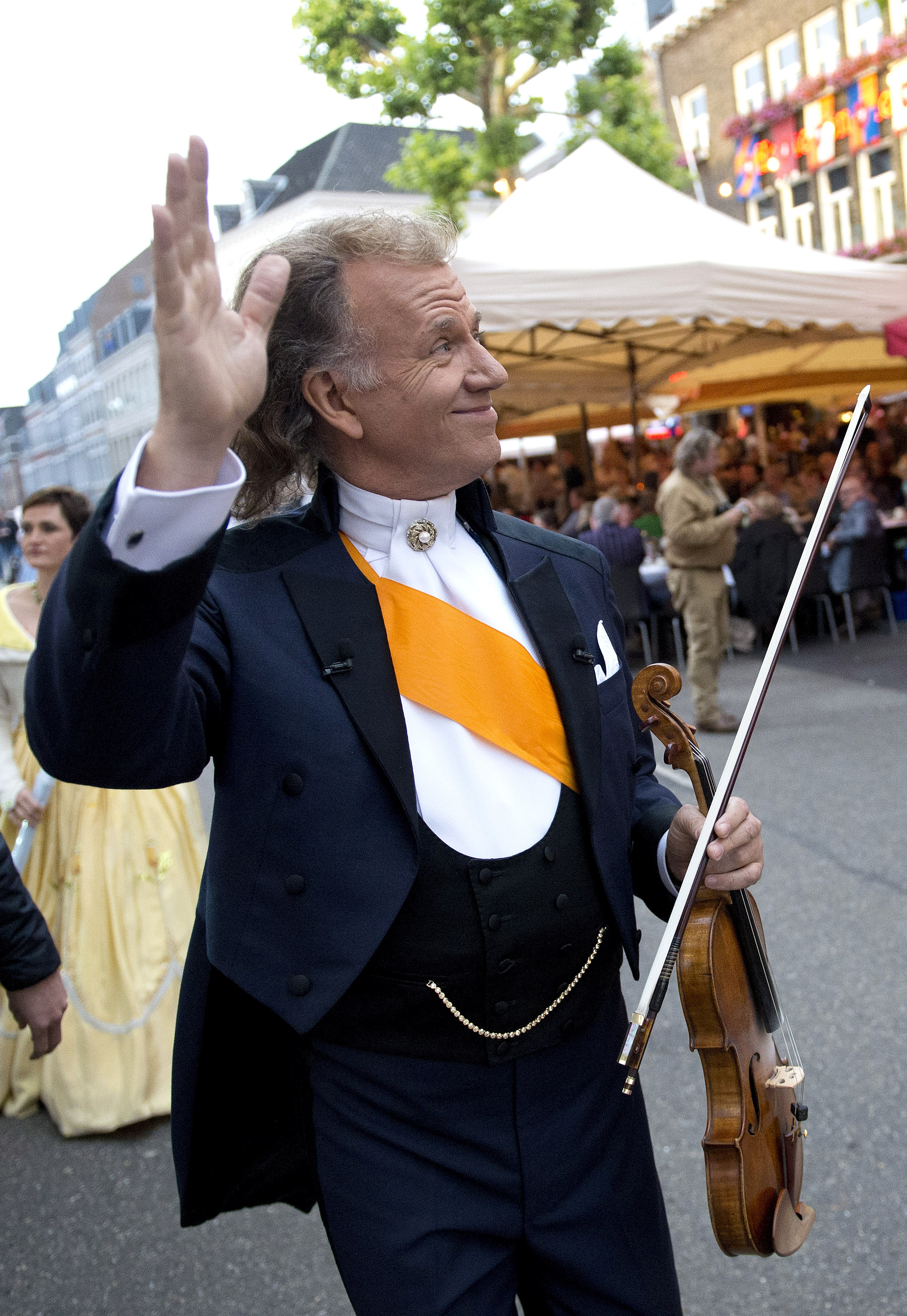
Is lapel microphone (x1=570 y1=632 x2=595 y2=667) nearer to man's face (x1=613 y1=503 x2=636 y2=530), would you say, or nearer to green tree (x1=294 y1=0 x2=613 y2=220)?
man's face (x1=613 y1=503 x2=636 y2=530)

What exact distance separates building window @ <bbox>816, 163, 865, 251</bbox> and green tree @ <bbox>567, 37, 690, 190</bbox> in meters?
4.99

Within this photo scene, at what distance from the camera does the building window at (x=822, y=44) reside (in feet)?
72.8

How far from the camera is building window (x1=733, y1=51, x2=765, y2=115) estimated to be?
2453cm

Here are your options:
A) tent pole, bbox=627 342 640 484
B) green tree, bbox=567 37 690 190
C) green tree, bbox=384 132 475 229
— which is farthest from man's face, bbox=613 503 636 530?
green tree, bbox=567 37 690 190

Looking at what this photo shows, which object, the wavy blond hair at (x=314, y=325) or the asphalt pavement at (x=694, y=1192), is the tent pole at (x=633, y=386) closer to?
the asphalt pavement at (x=694, y=1192)

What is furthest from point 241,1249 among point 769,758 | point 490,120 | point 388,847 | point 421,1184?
point 490,120

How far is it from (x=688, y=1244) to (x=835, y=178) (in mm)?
24093

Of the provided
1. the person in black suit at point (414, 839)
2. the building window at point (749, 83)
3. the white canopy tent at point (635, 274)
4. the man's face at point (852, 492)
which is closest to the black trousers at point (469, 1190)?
the person in black suit at point (414, 839)

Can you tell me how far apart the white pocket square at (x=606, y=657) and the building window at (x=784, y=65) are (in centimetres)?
2514

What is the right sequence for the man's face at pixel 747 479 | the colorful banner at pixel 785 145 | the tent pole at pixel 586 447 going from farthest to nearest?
the colorful banner at pixel 785 145, the man's face at pixel 747 479, the tent pole at pixel 586 447

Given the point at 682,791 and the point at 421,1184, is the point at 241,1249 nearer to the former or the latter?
the point at 421,1184

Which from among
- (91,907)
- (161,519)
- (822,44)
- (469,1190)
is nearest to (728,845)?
(469,1190)

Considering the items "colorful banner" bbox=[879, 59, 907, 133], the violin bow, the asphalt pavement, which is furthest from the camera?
"colorful banner" bbox=[879, 59, 907, 133]

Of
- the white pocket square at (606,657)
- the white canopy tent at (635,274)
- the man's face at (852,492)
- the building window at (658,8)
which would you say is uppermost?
the building window at (658,8)
